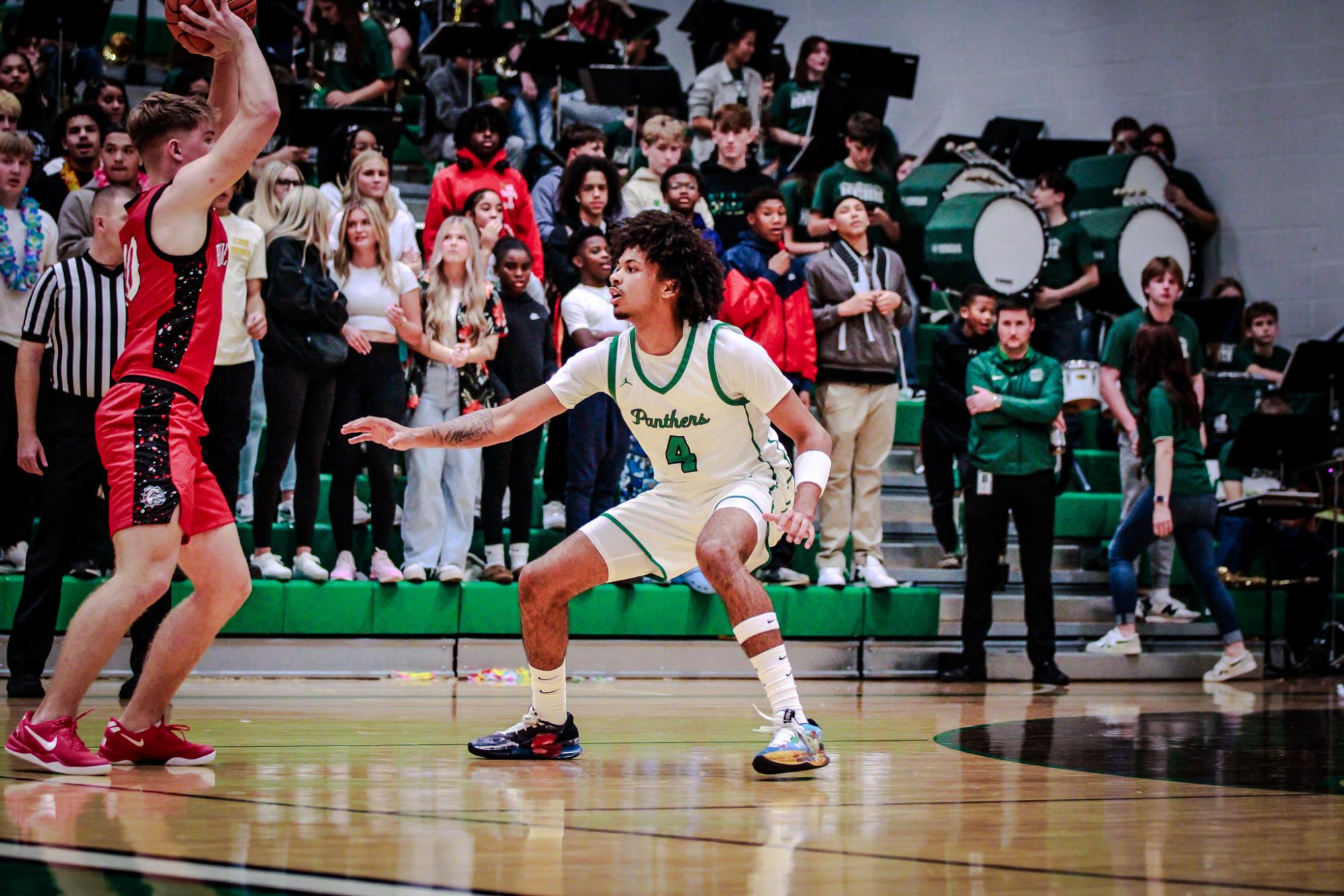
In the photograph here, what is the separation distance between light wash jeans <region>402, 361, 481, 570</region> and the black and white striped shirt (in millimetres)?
2209

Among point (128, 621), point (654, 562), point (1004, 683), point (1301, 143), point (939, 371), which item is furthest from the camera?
point (1301, 143)

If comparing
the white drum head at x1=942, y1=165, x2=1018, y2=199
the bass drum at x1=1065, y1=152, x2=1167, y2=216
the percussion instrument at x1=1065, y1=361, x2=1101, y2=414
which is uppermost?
the bass drum at x1=1065, y1=152, x2=1167, y2=216

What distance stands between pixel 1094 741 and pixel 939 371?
3.90m

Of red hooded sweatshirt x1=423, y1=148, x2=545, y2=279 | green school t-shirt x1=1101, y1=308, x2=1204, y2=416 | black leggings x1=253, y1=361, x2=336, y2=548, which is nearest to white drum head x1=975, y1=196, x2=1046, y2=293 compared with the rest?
green school t-shirt x1=1101, y1=308, x2=1204, y2=416

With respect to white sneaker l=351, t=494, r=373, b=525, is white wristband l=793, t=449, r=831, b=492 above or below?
above

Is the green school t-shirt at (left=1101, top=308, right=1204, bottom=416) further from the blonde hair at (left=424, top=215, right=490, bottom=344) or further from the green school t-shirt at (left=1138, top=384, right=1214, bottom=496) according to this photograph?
the blonde hair at (left=424, top=215, right=490, bottom=344)

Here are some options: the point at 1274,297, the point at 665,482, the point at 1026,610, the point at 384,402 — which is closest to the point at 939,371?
the point at 1026,610

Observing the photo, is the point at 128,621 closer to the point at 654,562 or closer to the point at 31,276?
the point at 654,562

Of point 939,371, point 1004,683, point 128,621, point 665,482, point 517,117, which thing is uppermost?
point 517,117

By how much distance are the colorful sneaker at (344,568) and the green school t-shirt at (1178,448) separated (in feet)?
14.7

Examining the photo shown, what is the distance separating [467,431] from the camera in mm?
4547

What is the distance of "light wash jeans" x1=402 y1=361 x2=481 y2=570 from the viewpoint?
7727 mm

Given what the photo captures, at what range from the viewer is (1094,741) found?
17.9ft

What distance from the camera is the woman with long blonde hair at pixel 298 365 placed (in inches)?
285
